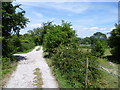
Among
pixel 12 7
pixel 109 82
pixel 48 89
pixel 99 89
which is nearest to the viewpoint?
pixel 99 89

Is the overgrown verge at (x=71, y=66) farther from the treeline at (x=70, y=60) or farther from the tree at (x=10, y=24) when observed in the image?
the tree at (x=10, y=24)

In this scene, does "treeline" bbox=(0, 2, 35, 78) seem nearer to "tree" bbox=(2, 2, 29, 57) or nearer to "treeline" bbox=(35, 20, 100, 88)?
"tree" bbox=(2, 2, 29, 57)

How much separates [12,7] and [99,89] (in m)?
8.11

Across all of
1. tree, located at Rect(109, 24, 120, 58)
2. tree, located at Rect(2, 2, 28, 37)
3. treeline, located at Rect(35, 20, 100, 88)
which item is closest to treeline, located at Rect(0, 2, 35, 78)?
tree, located at Rect(2, 2, 28, 37)

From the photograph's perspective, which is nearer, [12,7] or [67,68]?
[67,68]

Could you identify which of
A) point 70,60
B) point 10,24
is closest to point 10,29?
point 10,24

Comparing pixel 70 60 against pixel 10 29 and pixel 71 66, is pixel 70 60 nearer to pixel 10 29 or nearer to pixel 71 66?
pixel 71 66

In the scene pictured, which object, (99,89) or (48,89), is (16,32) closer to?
(48,89)

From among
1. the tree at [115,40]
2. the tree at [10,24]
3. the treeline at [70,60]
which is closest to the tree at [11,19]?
the tree at [10,24]

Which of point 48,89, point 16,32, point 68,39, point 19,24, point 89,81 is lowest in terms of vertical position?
point 48,89

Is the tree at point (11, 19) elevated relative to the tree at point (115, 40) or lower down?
elevated

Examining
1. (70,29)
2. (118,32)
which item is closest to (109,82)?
(70,29)

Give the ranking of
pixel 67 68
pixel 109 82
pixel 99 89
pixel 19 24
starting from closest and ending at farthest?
pixel 99 89 < pixel 109 82 < pixel 67 68 < pixel 19 24

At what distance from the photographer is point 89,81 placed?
3.90 m
